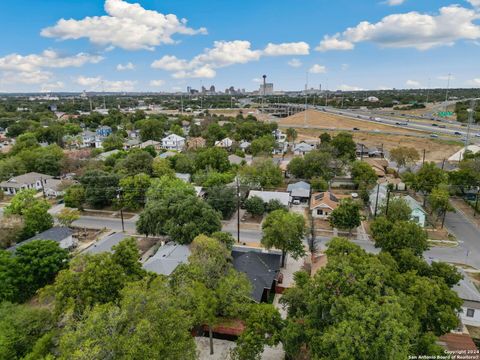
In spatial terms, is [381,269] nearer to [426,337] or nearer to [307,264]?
[426,337]

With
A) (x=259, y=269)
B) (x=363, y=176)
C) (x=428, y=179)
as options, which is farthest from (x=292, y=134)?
(x=259, y=269)

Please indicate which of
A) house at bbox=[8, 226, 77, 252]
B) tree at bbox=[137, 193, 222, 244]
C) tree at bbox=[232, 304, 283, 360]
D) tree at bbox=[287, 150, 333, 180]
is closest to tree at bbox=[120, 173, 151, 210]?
tree at bbox=[137, 193, 222, 244]

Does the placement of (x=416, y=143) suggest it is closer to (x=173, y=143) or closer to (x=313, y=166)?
(x=313, y=166)

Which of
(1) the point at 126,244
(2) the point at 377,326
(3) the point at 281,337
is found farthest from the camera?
(1) the point at 126,244

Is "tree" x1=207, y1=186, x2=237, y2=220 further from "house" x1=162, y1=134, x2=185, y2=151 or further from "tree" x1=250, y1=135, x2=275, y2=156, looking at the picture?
"house" x1=162, y1=134, x2=185, y2=151

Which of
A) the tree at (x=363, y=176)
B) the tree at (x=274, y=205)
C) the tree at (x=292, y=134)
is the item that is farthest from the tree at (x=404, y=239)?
the tree at (x=292, y=134)

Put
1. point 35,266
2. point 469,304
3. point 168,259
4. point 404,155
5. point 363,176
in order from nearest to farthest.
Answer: point 469,304, point 35,266, point 168,259, point 363,176, point 404,155

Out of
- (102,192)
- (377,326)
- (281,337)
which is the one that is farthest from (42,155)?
(377,326)
